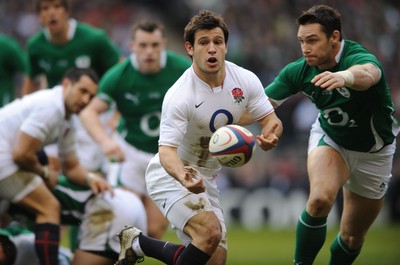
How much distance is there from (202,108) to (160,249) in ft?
4.29

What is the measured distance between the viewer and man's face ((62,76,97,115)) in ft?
28.3

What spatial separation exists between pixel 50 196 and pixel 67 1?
336 cm

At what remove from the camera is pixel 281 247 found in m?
14.2

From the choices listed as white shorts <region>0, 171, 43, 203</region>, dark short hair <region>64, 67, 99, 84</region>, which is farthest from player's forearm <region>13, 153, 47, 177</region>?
dark short hair <region>64, 67, 99, 84</region>

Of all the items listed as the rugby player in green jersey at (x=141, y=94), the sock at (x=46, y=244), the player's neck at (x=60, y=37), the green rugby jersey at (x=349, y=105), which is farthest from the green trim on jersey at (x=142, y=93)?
the green rugby jersey at (x=349, y=105)

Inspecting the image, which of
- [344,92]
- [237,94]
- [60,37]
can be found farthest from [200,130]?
[60,37]

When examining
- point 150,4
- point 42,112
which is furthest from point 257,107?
point 150,4

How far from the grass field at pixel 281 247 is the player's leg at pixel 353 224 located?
325cm

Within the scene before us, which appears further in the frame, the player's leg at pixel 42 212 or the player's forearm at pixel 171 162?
the player's leg at pixel 42 212

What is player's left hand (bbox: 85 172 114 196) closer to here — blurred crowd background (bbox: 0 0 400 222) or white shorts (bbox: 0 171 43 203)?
white shorts (bbox: 0 171 43 203)

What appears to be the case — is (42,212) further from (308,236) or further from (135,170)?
(308,236)

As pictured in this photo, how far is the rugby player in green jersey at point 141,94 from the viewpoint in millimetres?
10094

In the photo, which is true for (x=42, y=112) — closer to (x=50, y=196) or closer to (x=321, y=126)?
(x=50, y=196)

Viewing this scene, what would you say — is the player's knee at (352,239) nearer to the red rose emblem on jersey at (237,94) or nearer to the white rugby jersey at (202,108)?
the white rugby jersey at (202,108)
